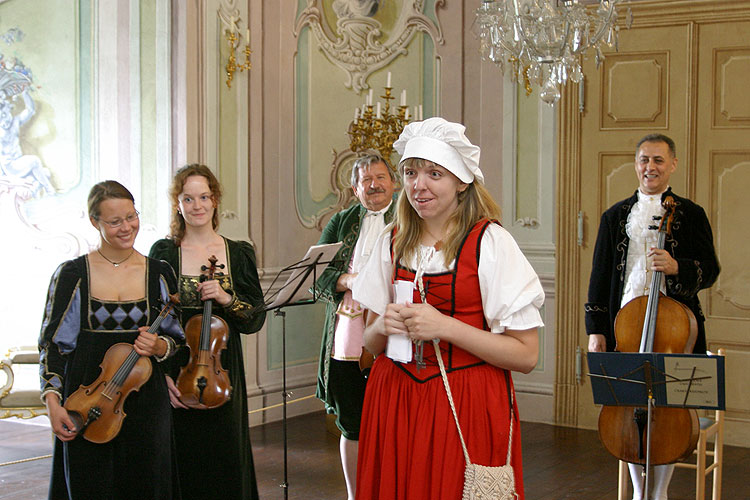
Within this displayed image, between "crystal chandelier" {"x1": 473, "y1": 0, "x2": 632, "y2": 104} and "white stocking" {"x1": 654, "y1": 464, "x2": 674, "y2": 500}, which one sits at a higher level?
"crystal chandelier" {"x1": 473, "y1": 0, "x2": 632, "y2": 104}

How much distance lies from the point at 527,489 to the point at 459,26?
331 centimetres

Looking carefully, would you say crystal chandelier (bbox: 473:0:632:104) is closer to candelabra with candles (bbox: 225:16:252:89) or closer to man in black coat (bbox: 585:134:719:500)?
man in black coat (bbox: 585:134:719:500)

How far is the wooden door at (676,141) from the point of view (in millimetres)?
5254

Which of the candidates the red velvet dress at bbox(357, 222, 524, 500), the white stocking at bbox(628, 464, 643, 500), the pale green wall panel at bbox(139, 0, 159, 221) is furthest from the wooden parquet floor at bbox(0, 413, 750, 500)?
the red velvet dress at bbox(357, 222, 524, 500)

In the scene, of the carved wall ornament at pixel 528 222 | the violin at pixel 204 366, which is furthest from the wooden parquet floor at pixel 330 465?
the carved wall ornament at pixel 528 222

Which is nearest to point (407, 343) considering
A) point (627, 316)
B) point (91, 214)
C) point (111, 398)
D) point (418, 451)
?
point (418, 451)

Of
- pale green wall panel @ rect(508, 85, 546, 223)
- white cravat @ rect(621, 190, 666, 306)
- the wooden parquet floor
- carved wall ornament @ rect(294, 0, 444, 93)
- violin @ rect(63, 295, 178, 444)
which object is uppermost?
carved wall ornament @ rect(294, 0, 444, 93)

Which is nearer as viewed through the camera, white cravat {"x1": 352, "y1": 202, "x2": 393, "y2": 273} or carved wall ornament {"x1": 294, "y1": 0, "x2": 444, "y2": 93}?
white cravat {"x1": 352, "y1": 202, "x2": 393, "y2": 273}

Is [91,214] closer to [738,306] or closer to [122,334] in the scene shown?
[122,334]

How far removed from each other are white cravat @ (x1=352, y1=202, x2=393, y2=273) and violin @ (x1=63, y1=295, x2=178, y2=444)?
130cm

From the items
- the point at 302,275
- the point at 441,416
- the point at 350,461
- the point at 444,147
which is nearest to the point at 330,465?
the point at 350,461

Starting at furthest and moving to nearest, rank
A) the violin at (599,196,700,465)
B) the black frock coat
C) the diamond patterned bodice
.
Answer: the black frock coat → the violin at (599,196,700,465) → the diamond patterned bodice

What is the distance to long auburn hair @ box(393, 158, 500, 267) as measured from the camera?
205 centimetres

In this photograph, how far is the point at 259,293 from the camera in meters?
3.37
